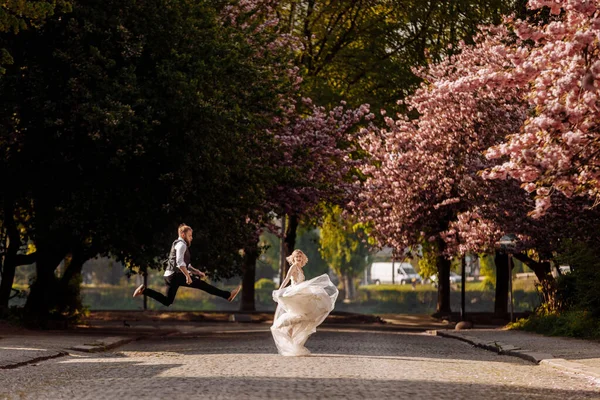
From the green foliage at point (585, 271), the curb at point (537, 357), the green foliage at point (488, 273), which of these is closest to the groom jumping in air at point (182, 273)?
the curb at point (537, 357)

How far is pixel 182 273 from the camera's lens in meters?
19.6

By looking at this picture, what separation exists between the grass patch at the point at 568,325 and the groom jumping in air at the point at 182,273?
1045cm

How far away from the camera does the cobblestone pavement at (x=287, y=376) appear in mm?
12508

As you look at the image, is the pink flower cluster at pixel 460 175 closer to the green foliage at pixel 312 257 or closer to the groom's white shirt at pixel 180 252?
the groom's white shirt at pixel 180 252

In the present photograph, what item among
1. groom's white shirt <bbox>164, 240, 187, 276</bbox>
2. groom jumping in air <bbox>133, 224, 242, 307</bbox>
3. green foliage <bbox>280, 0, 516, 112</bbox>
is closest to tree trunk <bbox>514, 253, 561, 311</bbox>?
green foliage <bbox>280, 0, 516, 112</bbox>

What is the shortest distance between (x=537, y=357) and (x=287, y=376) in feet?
21.2

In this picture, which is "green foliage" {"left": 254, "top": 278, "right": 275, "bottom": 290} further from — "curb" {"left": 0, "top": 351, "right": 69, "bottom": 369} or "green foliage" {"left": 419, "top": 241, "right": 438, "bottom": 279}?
"curb" {"left": 0, "top": 351, "right": 69, "bottom": 369}

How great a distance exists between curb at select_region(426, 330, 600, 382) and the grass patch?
2.28 m

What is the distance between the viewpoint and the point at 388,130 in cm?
4266

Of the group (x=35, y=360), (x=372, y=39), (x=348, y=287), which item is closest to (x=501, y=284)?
(x=372, y=39)

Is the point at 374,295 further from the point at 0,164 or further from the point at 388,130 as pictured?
the point at 0,164

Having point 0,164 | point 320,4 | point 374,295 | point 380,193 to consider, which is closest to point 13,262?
point 0,164

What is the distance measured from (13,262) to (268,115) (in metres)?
9.31

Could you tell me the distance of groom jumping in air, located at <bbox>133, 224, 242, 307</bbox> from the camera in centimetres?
1897
